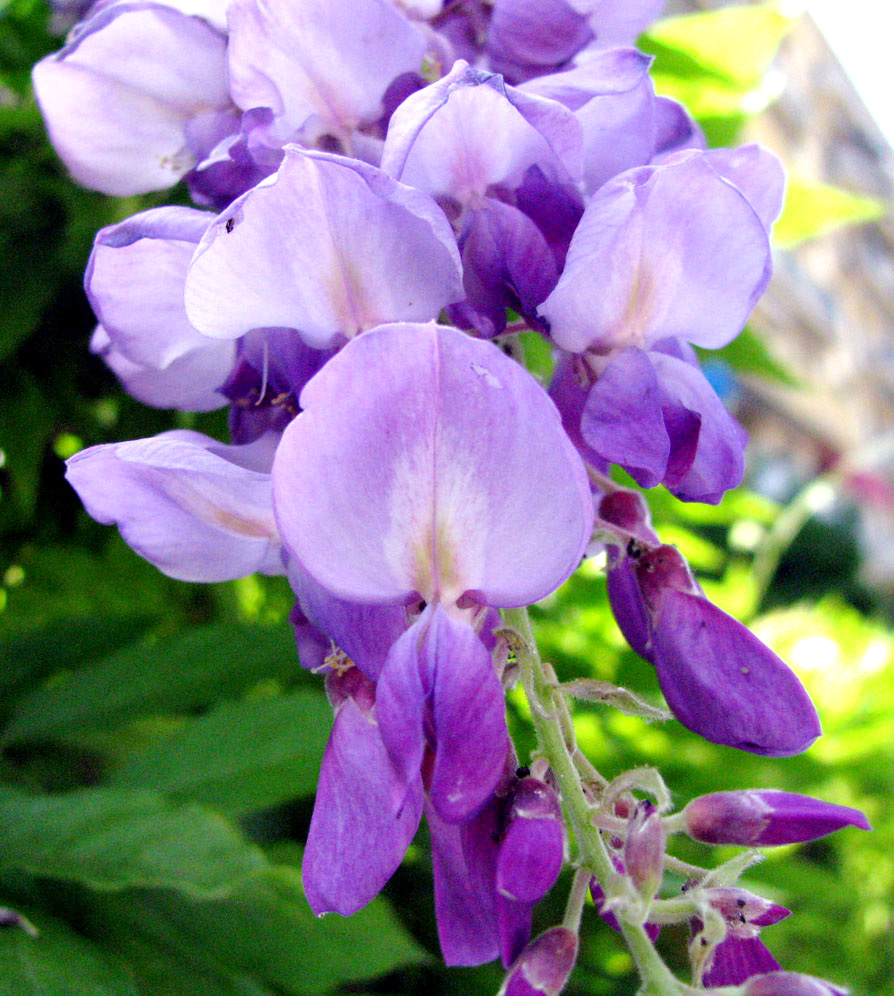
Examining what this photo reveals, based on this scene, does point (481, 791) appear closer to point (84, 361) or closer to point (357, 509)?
point (357, 509)

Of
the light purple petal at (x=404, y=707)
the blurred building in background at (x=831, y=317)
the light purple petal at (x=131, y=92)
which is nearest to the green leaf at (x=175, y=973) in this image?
the light purple petal at (x=404, y=707)

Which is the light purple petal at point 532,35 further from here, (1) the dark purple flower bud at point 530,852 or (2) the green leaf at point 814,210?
(2) the green leaf at point 814,210

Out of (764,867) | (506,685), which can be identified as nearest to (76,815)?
(506,685)

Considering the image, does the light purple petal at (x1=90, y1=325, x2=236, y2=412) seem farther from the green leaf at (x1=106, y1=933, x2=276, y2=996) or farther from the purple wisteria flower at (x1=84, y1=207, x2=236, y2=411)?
the green leaf at (x1=106, y1=933, x2=276, y2=996)

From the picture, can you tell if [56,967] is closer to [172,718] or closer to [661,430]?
[661,430]

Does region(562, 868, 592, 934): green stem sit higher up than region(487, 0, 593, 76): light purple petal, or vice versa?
region(487, 0, 593, 76): light purple petal

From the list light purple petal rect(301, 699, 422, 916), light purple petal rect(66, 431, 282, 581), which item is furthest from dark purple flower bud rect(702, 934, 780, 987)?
light purple petal rect(66, 431, 282, 581)
